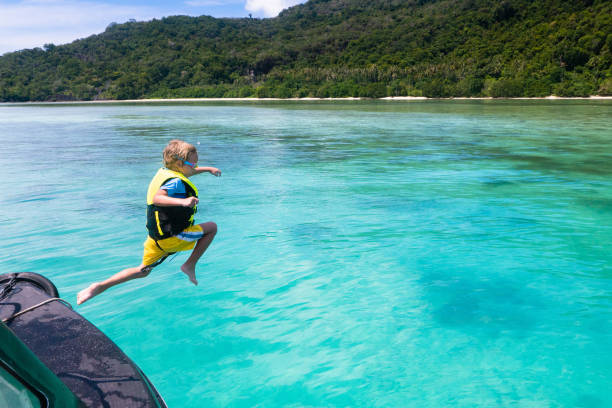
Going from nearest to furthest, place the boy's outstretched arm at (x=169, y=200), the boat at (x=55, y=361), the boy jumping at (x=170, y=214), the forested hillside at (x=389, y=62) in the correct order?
the boat at (x=55, y=361), the boy's outstretched arm at (x=169, y=200), the boy jumping at (x=170, y=214), the forested hillside at (x=389, y=62)

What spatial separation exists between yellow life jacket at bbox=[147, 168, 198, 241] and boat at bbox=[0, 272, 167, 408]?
3.87ft

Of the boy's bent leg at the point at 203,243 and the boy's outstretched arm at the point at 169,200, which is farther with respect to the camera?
the boy's bent leg at the point at 203,243

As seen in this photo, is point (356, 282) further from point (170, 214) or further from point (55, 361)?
point (55, 361)

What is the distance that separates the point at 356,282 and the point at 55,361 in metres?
4.85

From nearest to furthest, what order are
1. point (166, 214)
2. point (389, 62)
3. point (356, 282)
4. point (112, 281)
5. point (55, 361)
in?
1. point (55, 361)
2. point (166, 214)
3. point (112, 281)
4. point (356, 282)
5. point (389, 62)

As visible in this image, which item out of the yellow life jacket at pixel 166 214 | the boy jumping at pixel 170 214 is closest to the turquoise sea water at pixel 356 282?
the boy jumping at pixel 170 214

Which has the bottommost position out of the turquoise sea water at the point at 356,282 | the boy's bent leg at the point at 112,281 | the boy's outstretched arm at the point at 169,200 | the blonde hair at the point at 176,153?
the turquoise sea water at the point at 356,282

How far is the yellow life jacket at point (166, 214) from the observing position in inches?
191

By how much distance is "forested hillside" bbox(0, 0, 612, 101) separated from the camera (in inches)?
3920

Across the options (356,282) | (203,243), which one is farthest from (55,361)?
(356,282)

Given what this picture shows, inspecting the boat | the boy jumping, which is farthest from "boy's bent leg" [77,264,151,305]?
the boat

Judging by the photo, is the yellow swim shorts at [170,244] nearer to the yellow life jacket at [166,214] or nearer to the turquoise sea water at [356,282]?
the yellow life jacket at [166,214]

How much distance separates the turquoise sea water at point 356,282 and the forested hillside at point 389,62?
89.9m

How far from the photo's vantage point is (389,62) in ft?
452
